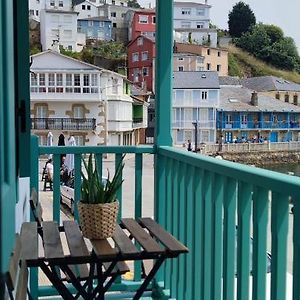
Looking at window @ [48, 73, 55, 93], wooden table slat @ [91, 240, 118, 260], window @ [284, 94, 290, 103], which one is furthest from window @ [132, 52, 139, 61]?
wooden table slat @ [91, 240, 118, 260]

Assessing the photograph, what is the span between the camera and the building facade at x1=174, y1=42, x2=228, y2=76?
139 inches

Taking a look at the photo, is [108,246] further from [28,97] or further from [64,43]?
[64,43]

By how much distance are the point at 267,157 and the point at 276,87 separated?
500 mm

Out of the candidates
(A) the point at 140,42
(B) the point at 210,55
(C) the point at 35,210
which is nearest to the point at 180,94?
(B) the point at 210,55

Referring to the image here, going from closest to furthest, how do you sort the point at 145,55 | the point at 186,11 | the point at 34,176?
the point at 34,176 < the point at 145,55 < the point at 186,11

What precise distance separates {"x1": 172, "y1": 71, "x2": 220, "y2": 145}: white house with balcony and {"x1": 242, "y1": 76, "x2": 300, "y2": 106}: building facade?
15.6 inches

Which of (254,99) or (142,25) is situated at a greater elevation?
(142,25)

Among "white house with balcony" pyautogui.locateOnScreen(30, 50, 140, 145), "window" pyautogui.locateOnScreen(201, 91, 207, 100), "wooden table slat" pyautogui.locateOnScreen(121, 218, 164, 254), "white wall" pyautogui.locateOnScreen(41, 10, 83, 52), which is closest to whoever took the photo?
"wooden table slat" pyautogui.locateOnScreen(121, 218, 164, 254)

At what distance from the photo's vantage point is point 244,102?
166 inches

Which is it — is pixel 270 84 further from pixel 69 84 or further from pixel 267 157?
pixel 69 84

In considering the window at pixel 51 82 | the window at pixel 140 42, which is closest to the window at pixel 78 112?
the window at pixel 51 82

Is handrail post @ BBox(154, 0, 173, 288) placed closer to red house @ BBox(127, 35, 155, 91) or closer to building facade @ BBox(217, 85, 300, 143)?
red house @ BBox(127, 35, 155, 91)

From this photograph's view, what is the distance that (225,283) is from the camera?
194 cm

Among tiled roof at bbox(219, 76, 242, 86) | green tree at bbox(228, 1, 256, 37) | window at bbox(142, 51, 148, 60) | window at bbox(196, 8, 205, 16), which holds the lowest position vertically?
tiled roof at bbox(219, 76, 242, 86)
